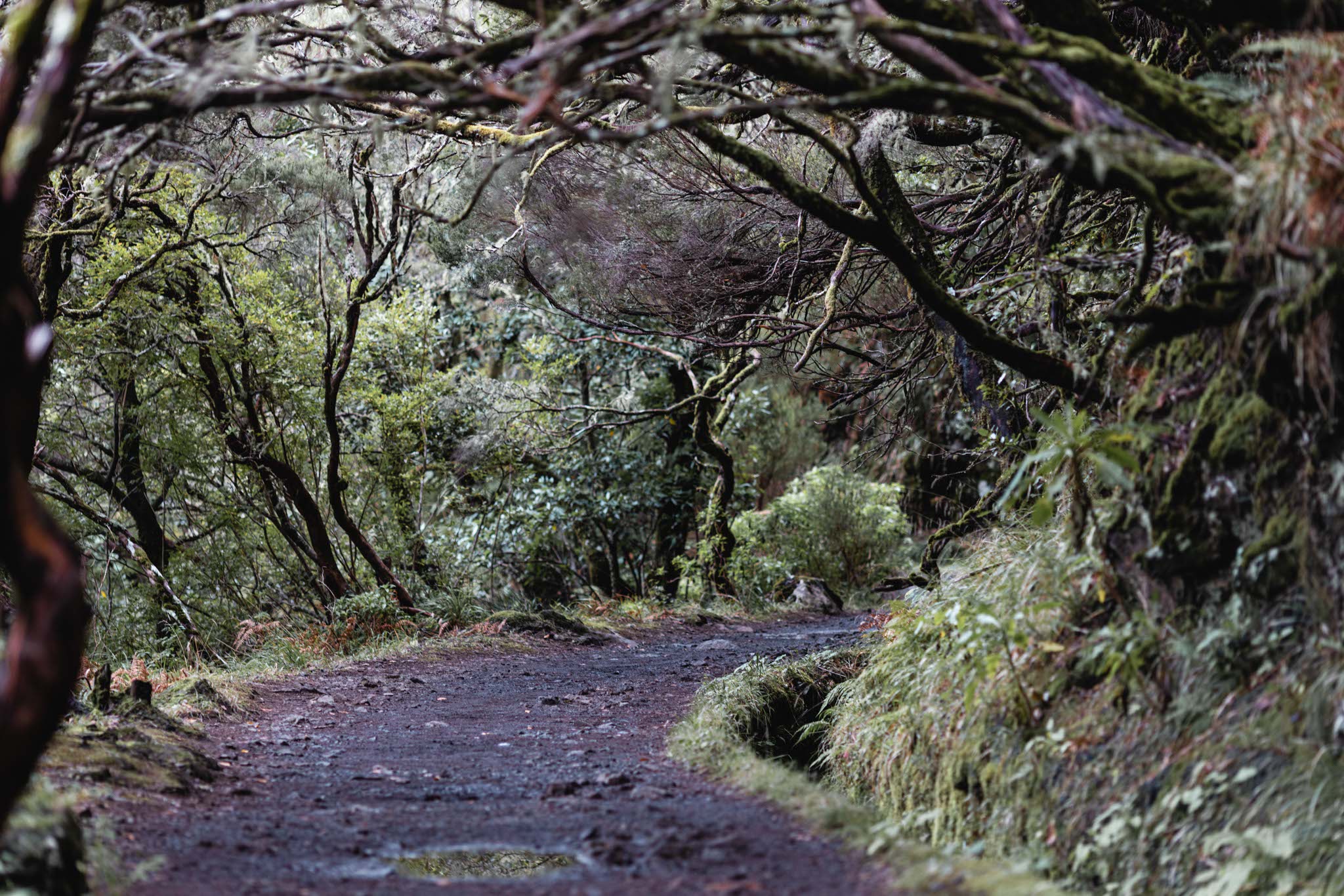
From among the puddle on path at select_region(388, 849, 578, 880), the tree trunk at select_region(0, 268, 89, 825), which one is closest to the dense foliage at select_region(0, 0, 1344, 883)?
the tree trunk at select_region(0, 268, 89, 825)

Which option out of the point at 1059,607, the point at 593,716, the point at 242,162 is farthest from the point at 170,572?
the point at 1059,607

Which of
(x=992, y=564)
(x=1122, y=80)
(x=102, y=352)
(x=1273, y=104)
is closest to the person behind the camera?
(x=1273, y=104)

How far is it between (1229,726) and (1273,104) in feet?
6.17

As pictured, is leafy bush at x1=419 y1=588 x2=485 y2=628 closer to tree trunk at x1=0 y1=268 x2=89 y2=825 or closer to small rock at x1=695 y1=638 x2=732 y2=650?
small rock at x1=695 y1=638 x2=732 y2=650

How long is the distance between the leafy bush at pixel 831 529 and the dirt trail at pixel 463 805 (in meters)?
7.79

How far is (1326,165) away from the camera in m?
2.79

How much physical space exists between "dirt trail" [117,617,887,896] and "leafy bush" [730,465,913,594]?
25.6 ft

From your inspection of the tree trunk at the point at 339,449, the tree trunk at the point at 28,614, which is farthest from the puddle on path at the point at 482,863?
the tree trunk at the point at 339,449

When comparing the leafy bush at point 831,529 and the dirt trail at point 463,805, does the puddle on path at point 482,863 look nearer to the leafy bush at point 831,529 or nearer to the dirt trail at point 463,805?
the dirt trail at point 463,805

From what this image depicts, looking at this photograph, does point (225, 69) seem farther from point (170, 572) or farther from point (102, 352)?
point (170, 572)

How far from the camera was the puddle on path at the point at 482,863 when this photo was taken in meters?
3.16

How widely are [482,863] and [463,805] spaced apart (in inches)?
8.7

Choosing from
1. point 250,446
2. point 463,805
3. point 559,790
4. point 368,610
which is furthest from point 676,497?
point 463,805

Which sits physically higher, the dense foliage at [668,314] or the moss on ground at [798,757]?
the dense foliage at [668,314]
